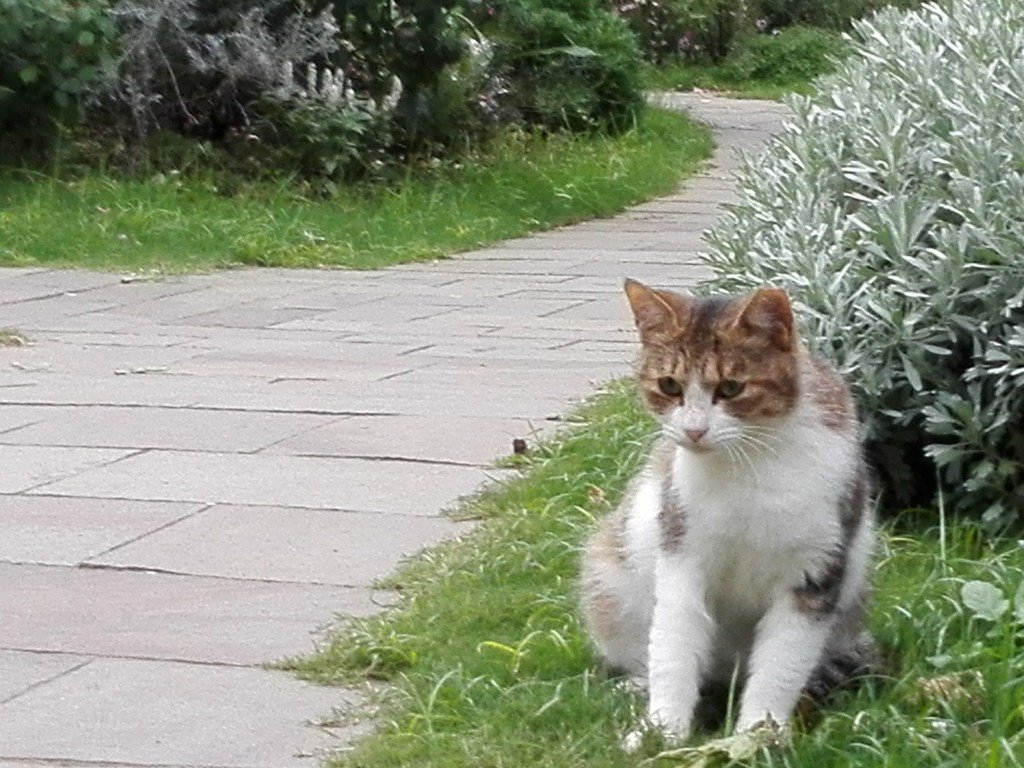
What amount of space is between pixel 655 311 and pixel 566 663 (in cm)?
74

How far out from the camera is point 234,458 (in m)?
5.50


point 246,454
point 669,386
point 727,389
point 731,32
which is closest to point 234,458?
point 246,454

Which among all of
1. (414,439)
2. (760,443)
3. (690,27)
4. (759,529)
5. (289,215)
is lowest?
(690,27)

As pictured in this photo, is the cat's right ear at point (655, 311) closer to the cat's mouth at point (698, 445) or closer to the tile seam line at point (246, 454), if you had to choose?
the cat's mouth at point (698, 445)

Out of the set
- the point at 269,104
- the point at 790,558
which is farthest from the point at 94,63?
the point at 790,558

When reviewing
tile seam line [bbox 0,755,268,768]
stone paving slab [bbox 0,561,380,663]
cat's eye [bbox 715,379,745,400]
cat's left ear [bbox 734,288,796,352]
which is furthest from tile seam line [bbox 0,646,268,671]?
cat's left ear [bbox 734,288,796,352]

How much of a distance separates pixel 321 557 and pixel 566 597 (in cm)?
72

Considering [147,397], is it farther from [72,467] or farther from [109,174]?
[109,174]

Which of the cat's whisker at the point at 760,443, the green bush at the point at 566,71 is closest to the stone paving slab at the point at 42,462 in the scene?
the cat's whisker at the point at 760,443

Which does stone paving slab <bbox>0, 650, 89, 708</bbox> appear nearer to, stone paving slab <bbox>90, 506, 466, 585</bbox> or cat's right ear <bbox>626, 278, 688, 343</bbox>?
stone paving slab <bbox>90, 506, 466, 585</bbox>

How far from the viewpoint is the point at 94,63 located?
11.0m

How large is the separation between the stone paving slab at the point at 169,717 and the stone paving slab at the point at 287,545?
0.68m

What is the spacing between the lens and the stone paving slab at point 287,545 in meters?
4.37

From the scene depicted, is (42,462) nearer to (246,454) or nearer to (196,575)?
(246,454)
